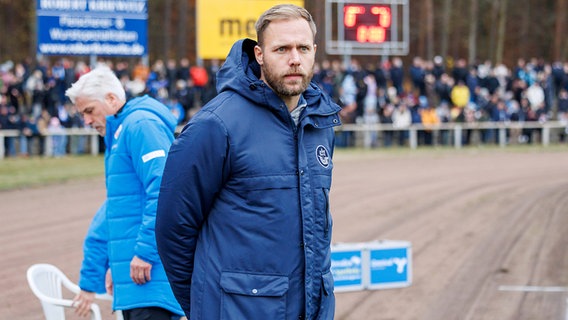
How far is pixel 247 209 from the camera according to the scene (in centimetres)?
348

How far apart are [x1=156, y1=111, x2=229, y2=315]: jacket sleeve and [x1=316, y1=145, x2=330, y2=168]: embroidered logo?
0.35m

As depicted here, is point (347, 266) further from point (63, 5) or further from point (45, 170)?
point (63, 5)

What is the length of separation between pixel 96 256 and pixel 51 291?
74cm

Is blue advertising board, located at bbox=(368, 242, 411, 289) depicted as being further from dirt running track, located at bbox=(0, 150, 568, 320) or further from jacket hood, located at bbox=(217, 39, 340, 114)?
jacket hood, located at bbox=(217, 39, 340, 114)

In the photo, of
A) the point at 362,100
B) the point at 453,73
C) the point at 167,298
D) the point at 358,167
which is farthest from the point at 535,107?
the point at 167,298

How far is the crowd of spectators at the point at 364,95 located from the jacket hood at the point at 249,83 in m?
22.1

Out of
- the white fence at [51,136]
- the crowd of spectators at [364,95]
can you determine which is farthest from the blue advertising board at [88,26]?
the white fence at [51,136]

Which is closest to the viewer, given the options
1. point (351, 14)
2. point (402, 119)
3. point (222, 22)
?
point (351, 14)

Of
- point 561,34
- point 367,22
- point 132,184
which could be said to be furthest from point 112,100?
point 561,34

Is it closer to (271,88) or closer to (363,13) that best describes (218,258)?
(271,88)

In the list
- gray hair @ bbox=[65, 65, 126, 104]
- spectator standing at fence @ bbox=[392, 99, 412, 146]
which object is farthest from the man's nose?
spectator standing at fence @ bbox=[392, 99, 412, 146]

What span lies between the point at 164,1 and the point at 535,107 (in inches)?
1117

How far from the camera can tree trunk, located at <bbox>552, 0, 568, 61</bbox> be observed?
178 feet

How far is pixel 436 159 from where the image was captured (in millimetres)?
24000
